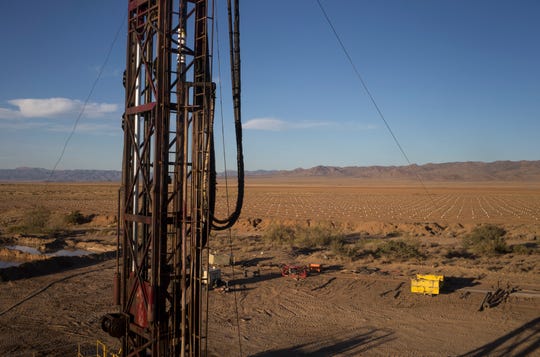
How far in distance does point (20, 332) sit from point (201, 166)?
7959 mm

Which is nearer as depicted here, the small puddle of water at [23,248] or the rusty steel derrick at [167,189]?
the rusty steel derrick at [167,189]

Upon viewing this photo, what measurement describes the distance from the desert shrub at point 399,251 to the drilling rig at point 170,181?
1498 centimetres

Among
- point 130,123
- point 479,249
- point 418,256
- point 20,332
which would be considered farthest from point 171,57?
point 479,249

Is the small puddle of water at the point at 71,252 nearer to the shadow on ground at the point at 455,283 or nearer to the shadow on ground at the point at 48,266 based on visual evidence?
the shadow on ground at the point at 48,266

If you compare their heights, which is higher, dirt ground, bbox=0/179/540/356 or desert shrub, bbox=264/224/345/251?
desert shrub, bbox=264/224/345/251

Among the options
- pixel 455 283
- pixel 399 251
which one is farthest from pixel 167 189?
pixel 399 251

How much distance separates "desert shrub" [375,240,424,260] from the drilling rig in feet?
49.1

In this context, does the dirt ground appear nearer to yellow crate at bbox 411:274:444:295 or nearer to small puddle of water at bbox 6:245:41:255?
yellow crate at bbox 411:274:444:295

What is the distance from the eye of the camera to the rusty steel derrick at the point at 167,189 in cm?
700

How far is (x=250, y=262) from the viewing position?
1997 centimetres

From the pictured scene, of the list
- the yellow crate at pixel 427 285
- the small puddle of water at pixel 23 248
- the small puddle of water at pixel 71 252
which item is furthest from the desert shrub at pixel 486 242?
the small puddle of water at pixel 23 248

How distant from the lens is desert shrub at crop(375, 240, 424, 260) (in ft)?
67.2

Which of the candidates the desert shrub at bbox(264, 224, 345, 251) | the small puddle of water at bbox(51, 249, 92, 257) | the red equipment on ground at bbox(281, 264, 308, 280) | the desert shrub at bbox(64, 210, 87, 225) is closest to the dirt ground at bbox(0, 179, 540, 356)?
the red equipment on ground at bbox(281, 264, 308, 280)

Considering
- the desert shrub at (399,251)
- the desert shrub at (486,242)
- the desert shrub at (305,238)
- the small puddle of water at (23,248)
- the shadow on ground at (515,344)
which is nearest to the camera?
the shadow on ground at (515,344)
